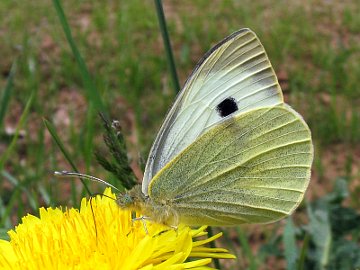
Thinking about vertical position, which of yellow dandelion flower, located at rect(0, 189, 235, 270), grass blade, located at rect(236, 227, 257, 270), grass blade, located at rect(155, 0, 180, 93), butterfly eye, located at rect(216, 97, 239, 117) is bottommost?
grass blade, located at rect(236, 227, 257, 270)

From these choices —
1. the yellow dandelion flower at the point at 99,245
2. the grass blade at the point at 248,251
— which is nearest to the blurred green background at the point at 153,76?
the grass blade at the point at 248,251

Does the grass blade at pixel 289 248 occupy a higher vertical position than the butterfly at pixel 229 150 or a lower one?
lower

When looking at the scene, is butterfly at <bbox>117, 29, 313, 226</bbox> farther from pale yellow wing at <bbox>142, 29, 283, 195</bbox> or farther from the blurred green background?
the blurred green background

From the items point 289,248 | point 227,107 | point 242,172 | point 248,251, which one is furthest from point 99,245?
point 248,251

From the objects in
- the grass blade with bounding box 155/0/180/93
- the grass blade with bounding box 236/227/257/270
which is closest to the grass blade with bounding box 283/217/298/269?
the grass blade with bounding box 236/227/257/270

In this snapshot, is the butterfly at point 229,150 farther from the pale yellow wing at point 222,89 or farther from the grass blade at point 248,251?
the grass blade at point 248,251

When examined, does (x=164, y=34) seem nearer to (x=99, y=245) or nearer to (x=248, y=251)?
(x=99, y=245)

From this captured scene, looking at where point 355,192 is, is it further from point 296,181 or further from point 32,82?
point 32,82
